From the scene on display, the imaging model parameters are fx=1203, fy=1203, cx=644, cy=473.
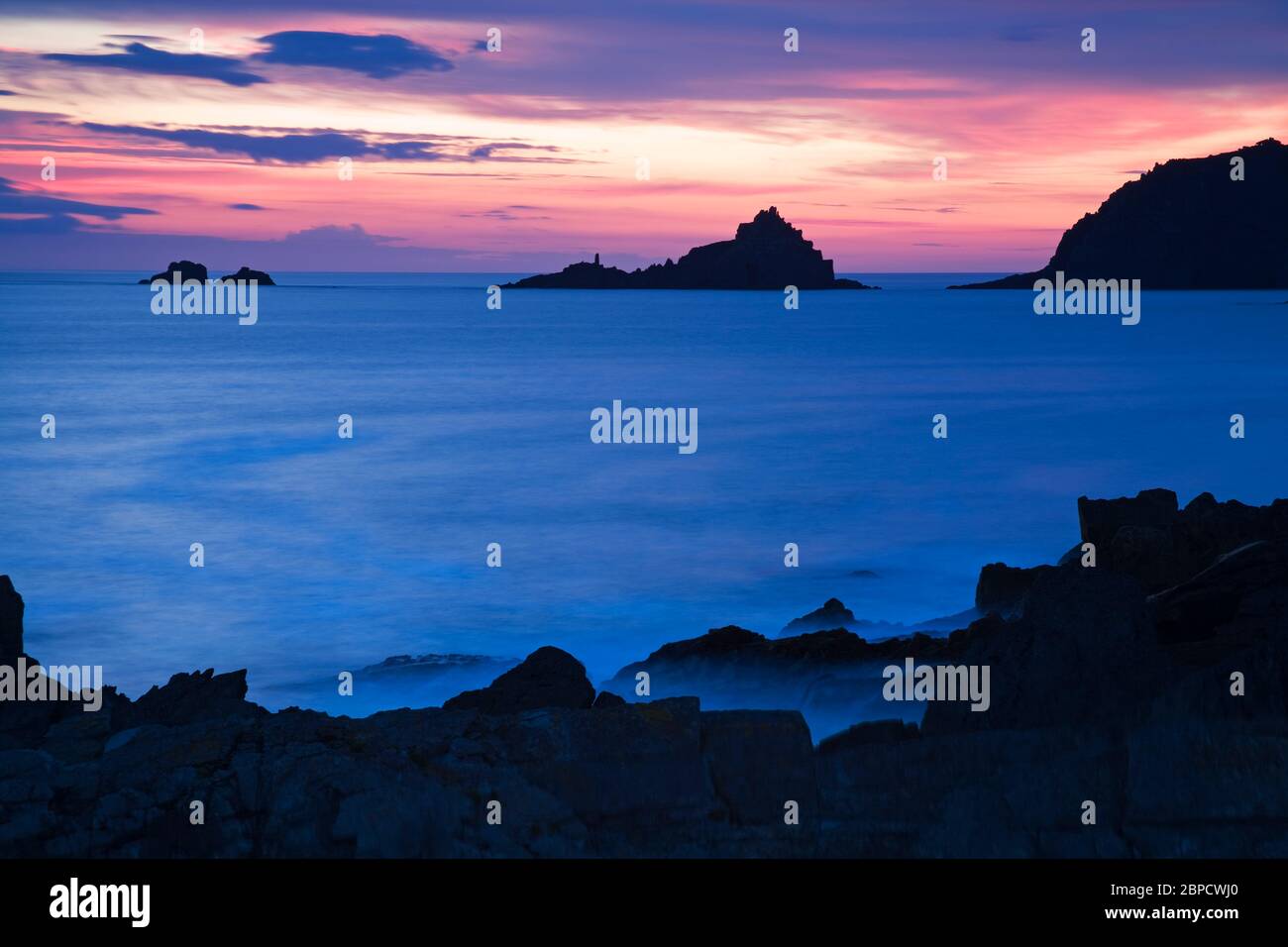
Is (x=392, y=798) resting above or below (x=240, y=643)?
above

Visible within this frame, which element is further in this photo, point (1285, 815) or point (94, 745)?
point (94, 745)

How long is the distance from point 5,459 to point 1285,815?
3662 centimetres

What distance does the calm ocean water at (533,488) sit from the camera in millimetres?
20734

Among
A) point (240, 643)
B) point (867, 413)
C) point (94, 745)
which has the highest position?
point (867, 413)

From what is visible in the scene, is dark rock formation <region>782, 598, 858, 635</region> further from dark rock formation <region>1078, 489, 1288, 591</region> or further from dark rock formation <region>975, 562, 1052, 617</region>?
dark rock formation <region>1078, 489, 1288, 591</region>

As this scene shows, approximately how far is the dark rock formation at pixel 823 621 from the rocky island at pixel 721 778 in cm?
808

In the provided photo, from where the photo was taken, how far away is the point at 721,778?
6645mm

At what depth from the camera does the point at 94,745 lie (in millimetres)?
7590

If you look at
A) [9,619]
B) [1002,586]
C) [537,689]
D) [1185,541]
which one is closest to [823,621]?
[1002,586]

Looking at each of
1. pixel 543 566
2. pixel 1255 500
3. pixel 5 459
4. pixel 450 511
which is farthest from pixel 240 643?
pixel 1255 500

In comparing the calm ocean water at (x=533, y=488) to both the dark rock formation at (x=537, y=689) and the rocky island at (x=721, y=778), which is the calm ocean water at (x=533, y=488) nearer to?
the dark rock formation at (x=537, y=689)
